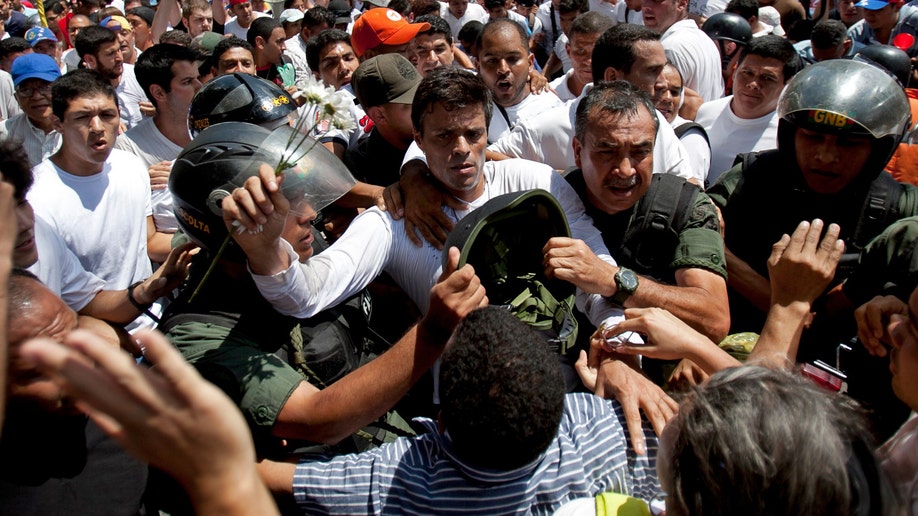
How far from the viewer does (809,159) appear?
289 centimetres

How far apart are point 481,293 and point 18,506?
135 cm

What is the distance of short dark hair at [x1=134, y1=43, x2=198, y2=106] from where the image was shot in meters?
4.78

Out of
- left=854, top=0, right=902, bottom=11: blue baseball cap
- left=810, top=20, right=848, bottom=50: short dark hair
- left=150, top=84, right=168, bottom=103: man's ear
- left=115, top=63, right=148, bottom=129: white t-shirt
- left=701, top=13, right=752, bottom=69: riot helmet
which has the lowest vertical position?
left=115, top=63, right=148, bottom=129: white t-shirt

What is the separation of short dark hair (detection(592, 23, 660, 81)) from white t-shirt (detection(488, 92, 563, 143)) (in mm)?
586

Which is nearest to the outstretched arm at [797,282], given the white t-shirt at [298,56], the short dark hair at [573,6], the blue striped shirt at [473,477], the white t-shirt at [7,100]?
the blue striped shirt at [473,477]

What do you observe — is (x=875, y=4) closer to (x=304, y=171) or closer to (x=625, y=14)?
(x=625, y=14)

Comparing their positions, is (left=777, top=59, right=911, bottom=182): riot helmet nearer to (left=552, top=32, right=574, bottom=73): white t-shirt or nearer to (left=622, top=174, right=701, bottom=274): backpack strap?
Result: (left=622, top=174, right=701, bottom=274): backpack strap

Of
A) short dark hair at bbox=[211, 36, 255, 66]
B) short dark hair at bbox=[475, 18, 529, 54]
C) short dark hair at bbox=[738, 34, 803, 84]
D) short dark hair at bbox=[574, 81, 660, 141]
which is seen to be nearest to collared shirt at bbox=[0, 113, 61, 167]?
short dark hair at bbox=[211, 36, 255, 66]

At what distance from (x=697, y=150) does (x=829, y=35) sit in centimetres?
338

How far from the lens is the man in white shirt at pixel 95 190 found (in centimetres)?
368

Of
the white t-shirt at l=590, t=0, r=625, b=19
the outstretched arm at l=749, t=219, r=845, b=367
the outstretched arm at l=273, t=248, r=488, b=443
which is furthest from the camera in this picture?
the white t-shirt at l=590, t=0, r=625, b=19

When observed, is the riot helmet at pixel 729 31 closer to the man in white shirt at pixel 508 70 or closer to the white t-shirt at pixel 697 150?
the man in white shirt at pixel 508 70

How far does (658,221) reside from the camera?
283 centimetres

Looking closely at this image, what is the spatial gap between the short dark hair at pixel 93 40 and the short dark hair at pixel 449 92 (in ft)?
15.8
